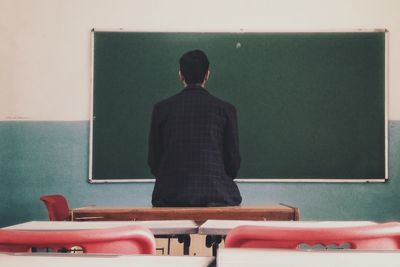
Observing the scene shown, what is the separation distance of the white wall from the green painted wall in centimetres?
20

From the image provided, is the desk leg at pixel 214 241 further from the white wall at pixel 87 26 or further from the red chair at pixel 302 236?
the white wall at pixel 87 26

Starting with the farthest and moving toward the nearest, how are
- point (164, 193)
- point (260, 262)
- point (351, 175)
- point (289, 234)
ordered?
point (351, 175)
point (164, 193)
point (289, 234)
point (260, 262)

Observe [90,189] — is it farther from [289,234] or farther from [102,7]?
[289,234]

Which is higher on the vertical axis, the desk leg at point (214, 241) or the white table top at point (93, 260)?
the white table top at point (93, 260)

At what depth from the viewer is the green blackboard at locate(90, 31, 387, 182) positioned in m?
4.52

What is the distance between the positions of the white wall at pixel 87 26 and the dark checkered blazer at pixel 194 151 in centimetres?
178

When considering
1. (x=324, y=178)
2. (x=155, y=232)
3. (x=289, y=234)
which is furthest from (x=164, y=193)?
(x=324, y=178)

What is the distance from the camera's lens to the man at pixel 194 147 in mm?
2783

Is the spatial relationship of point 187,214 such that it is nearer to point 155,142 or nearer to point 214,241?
point 214,241

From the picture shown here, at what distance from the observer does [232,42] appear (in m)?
4.58

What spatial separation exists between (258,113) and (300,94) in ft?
1.36

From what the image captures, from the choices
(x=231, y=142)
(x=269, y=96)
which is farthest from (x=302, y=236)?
(x=269, y=96)

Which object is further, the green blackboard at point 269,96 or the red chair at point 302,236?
the green blackboard at point 269,96

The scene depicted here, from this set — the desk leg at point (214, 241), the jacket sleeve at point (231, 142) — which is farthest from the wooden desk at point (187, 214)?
the jacket sleeve at point (231, 142)
